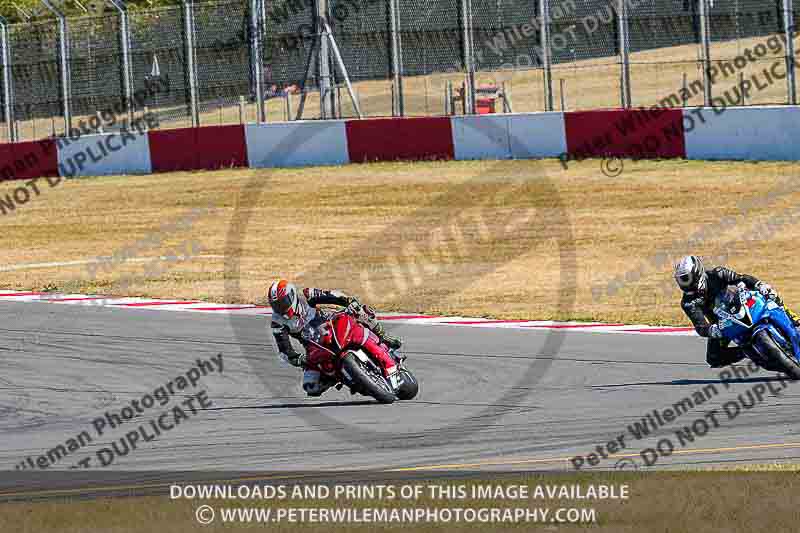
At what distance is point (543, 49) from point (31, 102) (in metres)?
12.4

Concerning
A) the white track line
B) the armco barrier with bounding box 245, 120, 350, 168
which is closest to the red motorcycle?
the white track line

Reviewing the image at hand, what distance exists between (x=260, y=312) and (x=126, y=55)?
605 inches

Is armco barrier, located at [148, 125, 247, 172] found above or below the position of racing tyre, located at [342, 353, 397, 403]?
above

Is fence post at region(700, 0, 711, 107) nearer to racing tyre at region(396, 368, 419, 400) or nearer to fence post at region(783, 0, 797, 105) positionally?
fence post at region(783, 0, 797, 105)

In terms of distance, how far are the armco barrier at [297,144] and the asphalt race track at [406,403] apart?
550 inches

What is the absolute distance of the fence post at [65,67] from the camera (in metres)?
32.2

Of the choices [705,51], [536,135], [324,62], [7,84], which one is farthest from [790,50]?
[7,84]

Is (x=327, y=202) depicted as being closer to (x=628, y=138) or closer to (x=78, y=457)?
(x=628, y=138)

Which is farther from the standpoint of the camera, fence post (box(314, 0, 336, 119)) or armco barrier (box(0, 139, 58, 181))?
armco barrier (box(0, 139, 58, 181))

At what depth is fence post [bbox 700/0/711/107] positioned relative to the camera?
2620 cm

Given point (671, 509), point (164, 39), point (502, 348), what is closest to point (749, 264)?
point (502, 348)

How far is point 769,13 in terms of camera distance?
26.2m

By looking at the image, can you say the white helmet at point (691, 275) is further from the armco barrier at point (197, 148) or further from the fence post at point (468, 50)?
the armco barrier at point (197, 148)

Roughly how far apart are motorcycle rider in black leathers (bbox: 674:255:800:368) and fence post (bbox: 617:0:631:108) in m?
14.6
